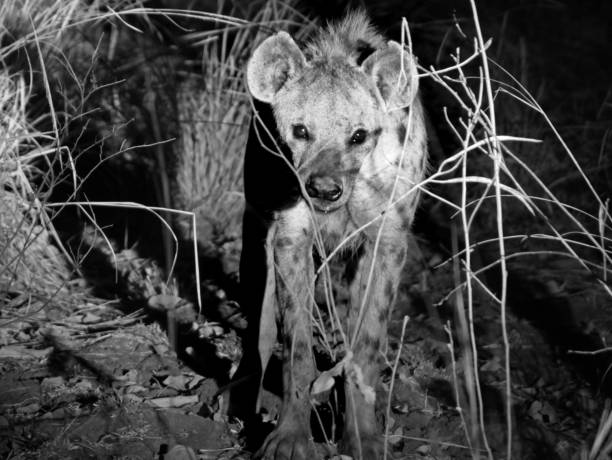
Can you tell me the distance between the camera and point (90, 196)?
5.49m

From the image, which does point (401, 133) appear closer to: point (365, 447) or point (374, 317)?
point (374, 317)

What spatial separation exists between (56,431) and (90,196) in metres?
2.68

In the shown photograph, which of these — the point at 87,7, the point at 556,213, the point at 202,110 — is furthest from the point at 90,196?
the point at 556,213

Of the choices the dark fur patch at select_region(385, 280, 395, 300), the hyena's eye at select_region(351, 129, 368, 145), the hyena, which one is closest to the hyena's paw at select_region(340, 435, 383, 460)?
the hyena

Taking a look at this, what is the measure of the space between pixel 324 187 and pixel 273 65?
680 mm

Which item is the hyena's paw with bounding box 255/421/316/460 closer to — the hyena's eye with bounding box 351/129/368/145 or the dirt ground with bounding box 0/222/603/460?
the dirt ground with bounding box 0/222/603/460

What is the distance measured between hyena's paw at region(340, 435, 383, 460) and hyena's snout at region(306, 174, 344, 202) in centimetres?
87

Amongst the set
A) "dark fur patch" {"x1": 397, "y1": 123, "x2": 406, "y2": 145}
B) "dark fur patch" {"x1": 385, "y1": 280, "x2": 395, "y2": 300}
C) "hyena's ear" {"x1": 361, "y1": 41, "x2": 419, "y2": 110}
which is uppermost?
"hyena's ear" {"x1": 361, "y1": 41, "x2": 419, "y2": 110}

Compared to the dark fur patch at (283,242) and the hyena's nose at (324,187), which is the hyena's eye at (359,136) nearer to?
the hyena's nose at (324,187)

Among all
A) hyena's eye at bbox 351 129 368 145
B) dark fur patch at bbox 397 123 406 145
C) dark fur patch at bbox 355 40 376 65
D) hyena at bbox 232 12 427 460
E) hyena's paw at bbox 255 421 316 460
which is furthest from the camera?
dark fur patch at bbox 355 40 376 65

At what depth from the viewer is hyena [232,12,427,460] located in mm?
3268

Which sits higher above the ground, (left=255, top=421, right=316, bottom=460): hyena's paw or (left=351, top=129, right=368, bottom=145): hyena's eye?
(left=351, top=129, right=368, bottom=145): hyena's eye

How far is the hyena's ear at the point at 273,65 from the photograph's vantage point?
346 centimetres

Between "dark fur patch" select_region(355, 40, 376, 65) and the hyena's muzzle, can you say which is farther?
"dark fur patch" select_region(355, 40, 376, 65)
